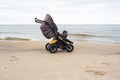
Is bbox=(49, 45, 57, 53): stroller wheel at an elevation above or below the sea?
above

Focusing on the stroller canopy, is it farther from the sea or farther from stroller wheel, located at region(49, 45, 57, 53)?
the sea

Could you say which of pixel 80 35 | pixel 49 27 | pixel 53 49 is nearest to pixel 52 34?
pixel 49 27

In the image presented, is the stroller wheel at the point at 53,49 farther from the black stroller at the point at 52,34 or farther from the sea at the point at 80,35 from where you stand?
the sea at the point at 80,35

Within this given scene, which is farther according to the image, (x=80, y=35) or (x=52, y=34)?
(x=80, y=35)

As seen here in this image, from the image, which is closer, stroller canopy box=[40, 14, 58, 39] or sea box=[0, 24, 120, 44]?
stroller canopy box=[40, 14, 58, 39]

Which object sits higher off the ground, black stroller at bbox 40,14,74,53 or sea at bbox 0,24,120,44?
black stroller at bbox 40,14,74,53

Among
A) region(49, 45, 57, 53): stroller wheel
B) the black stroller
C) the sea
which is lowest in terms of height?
the sea

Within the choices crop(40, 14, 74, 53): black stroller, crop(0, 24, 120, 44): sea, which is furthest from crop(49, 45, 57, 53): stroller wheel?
crop(0, 24, 120, 44): sea

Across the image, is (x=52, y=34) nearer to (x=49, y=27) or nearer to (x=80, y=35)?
(x=49, y=27)

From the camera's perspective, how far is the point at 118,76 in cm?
596

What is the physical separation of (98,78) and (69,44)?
487 cm

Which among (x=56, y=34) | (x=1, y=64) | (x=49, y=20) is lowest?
(x=1, y=64)

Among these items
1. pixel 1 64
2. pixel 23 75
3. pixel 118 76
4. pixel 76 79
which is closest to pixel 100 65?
pixel 118 76

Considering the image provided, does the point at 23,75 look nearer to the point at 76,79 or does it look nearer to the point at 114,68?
the point at 76,79
